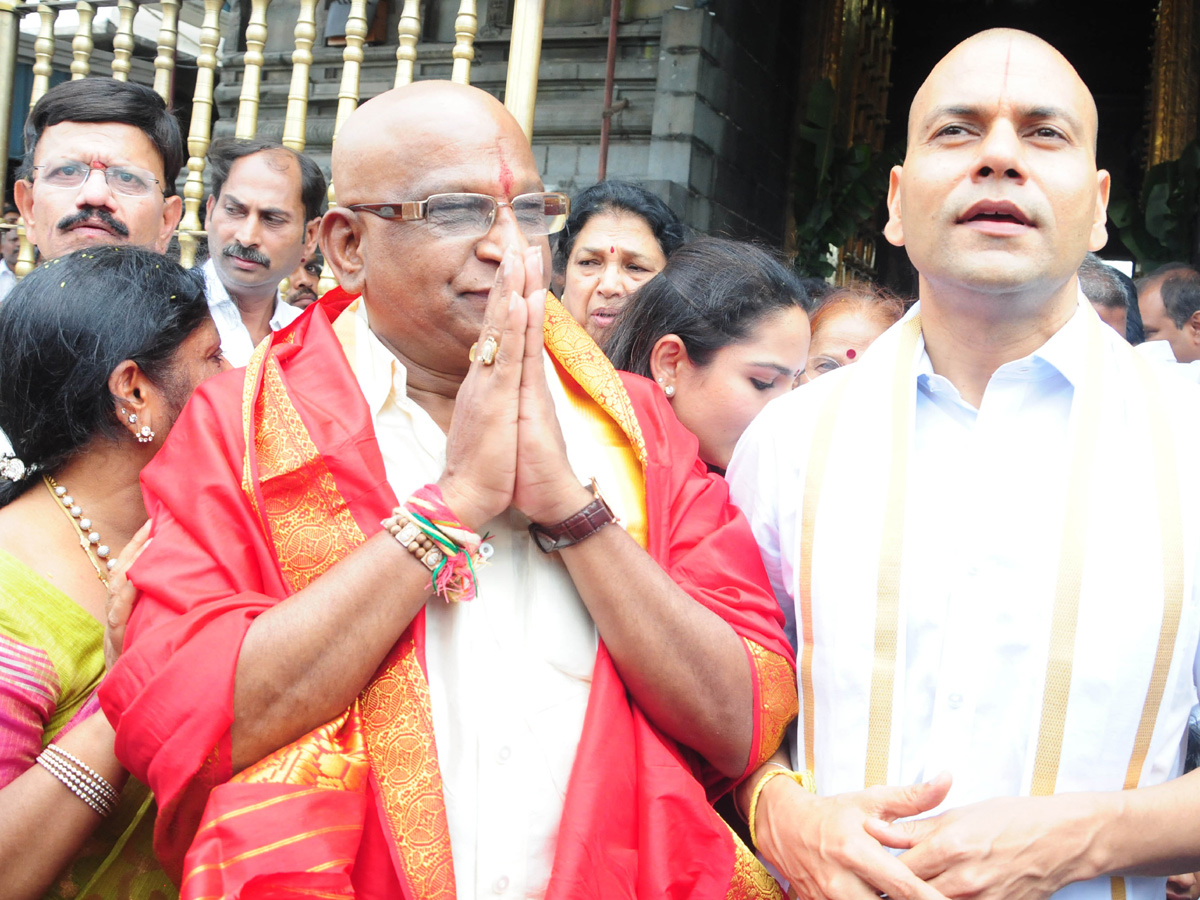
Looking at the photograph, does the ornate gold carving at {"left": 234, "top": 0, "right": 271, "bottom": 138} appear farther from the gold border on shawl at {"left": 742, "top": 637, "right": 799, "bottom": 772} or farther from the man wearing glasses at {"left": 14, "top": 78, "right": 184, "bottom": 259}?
the gold border on shawl at {"left": 742, "top": 637, "right": 799, "bottom": 772}

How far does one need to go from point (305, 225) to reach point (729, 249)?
2.03m

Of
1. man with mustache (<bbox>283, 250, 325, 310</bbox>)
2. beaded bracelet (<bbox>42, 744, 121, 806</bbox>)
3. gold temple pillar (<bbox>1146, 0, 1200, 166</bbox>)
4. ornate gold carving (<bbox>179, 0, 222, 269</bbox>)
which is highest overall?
gold temple pillar (<bbox>1146, 0, 1200, 166</bbox>)

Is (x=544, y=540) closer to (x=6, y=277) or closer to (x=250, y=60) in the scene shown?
(x=250, y=60)

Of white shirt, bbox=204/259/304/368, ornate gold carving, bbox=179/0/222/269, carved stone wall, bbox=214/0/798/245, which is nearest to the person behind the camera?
white shirt, bbox=204/259/304/368

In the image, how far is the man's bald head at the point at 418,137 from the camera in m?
1.67

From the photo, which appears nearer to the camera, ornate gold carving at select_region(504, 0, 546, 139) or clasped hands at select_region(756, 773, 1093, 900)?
clasped hands at select_region(756, 773, 1093, 900)

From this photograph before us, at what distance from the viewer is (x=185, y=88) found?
10.2 metres

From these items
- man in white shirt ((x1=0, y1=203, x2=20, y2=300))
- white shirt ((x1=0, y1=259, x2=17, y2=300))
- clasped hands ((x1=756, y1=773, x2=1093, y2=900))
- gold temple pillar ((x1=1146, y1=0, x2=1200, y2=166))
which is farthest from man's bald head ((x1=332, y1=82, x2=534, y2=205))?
gold temple pillar ((x1=1146, y1=0, x2=1200, y2=166))

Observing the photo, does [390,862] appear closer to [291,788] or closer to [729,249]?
[291,788]

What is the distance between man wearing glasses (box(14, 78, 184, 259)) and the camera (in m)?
2.90

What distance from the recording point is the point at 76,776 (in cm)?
164

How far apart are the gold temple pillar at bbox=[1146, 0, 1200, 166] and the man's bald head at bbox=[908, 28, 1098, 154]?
5545 mm

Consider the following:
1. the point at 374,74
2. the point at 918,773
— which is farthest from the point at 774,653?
the point at 374,74

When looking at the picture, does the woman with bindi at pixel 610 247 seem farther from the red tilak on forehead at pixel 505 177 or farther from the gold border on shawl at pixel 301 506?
the gold border on shawl at pixel 301 506
